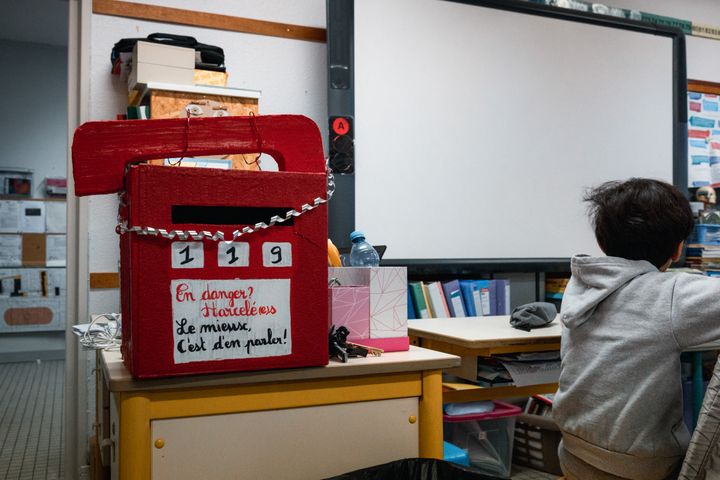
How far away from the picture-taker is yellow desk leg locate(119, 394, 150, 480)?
99cm

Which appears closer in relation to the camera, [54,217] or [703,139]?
[703,139]

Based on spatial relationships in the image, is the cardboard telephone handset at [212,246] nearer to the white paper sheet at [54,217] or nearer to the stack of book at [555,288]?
the stack of book at [555,288]

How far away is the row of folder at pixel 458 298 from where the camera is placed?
9.00 ft

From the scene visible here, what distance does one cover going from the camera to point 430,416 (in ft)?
3.99

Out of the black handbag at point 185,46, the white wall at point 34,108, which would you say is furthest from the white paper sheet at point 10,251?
the black handbag at point 185,46

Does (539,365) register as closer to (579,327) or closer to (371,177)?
(579,327)

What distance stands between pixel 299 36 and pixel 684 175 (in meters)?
2.21

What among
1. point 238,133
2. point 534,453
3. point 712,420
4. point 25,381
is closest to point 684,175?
point 534,453

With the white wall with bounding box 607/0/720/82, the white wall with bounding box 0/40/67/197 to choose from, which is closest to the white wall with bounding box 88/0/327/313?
the white wall with bounding box 607/0/720/82

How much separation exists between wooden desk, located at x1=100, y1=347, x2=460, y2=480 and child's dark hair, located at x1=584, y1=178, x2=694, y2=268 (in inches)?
18.8

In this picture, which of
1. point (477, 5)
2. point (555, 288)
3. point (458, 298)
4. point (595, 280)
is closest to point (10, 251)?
point (458, 298)

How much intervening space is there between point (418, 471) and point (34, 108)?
5.95 m

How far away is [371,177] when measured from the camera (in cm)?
276

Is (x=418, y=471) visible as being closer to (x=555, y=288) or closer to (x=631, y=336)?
(x=631, y=336)
